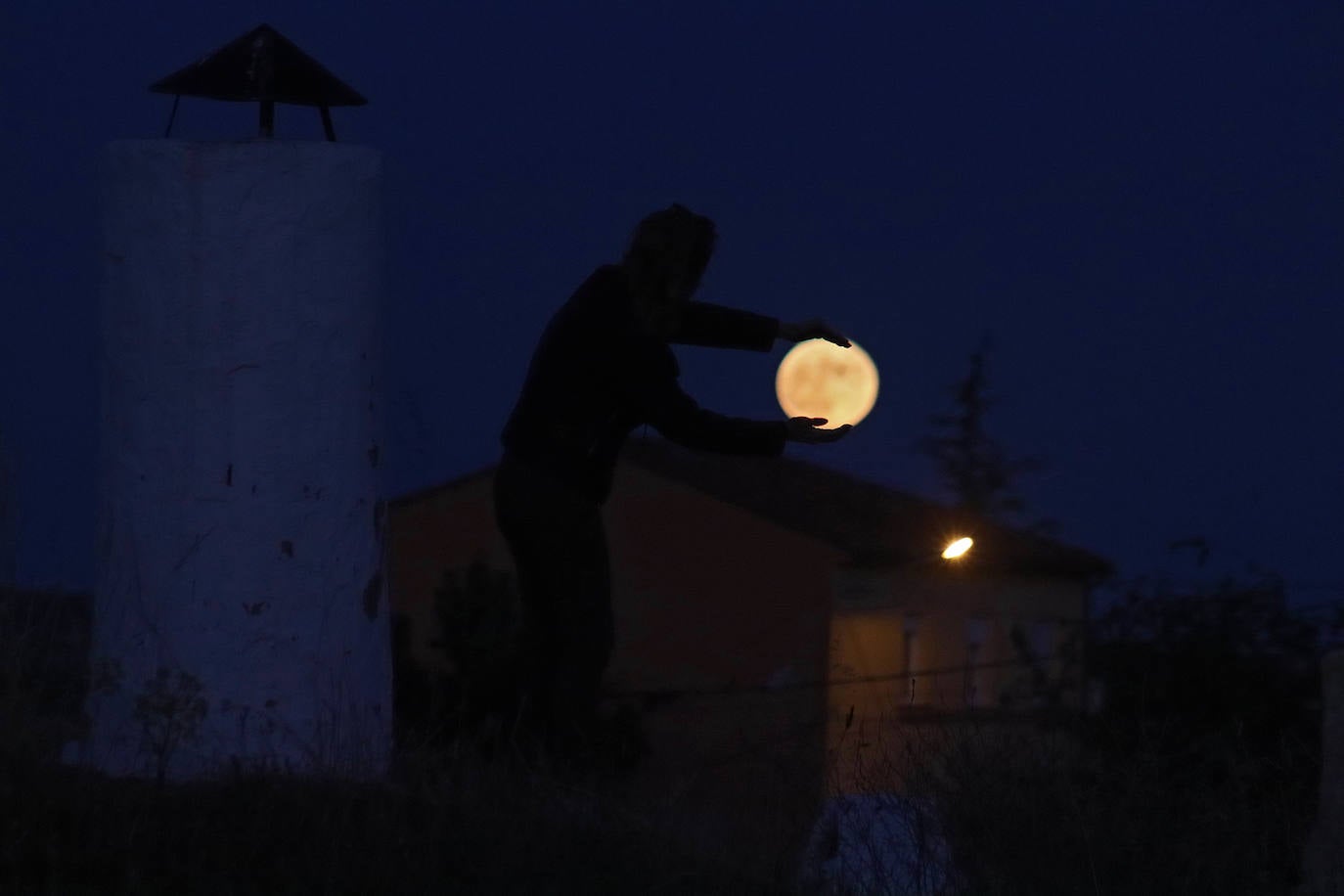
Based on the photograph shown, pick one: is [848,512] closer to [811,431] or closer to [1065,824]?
[1065,824]

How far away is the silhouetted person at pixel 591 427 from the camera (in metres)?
5.42

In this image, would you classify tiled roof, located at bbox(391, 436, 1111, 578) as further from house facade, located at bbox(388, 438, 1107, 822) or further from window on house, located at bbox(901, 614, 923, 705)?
window on house, located at bbox(901, 614, 923, 705)

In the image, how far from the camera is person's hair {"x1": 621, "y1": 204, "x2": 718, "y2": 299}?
5.42 m

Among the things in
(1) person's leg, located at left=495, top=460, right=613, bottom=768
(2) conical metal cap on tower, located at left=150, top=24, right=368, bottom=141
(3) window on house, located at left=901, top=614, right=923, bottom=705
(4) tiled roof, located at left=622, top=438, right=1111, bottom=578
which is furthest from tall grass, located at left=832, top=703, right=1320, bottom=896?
(3) window on house, located at left=901, top=614, right=923, bottom=705

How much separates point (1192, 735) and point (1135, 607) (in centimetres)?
97

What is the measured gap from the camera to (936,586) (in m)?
24.1

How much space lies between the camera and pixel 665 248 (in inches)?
213

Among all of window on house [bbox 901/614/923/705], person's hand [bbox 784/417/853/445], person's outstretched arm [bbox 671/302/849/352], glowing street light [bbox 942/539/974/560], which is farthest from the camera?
window on house [bbox 901/614/923/705]

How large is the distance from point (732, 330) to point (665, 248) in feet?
1.48

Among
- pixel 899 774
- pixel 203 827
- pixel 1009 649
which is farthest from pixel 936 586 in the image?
pixel 203 827

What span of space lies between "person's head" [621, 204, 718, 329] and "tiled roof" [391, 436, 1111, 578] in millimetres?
17359

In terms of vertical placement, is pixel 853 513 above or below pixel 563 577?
above

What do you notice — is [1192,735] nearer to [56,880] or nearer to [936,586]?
[56,880]

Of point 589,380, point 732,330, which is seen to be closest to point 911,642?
point 732,330
